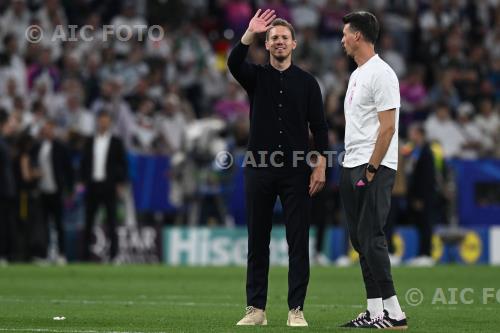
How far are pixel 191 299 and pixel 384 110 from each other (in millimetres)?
4891

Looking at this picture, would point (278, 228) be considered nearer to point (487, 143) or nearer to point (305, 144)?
point (487, 143)

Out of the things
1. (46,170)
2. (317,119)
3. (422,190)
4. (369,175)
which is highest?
(317,119)

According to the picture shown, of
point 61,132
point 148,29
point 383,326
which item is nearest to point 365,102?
point 383,326

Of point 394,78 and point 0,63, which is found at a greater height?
point 0,63

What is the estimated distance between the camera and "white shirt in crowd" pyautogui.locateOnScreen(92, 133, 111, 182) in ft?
74.4

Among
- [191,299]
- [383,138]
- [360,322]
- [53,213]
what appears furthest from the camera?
[53,213]

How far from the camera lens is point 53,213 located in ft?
75.3

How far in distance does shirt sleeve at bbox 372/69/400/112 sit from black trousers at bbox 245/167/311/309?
100cm

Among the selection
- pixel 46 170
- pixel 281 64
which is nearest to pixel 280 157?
pixel 281 64

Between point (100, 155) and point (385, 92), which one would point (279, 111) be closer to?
point (385, 92)

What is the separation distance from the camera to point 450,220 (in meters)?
24.4

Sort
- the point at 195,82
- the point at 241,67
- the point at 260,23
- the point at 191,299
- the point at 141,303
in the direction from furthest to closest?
the point at 195,82, the point at 191,299, the point at 141,303, the point at 241,67, the point at 260,23

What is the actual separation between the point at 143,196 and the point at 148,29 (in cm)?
453

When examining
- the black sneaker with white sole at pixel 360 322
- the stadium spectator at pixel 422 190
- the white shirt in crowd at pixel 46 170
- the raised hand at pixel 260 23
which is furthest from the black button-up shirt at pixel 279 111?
the white shirt in crowd at pixel 46 170
